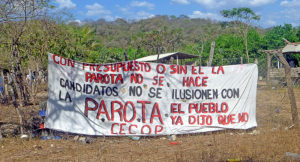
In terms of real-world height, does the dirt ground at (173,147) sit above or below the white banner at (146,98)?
below

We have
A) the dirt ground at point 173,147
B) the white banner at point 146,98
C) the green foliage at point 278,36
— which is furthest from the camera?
the green foliage at point 278,36

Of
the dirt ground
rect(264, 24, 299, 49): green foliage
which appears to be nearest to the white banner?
the dirt ground

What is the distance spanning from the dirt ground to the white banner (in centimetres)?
24

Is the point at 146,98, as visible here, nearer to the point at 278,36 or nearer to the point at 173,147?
the point at 173,147

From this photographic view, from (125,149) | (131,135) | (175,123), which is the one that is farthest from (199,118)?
(125,149)

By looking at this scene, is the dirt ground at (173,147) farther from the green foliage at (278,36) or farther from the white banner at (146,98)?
the green foliage at (278,36)

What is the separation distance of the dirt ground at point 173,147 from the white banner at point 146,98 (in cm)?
24

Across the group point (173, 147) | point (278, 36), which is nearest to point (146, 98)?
point (173, 147)

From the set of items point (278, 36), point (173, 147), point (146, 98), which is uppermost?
point (278, 36)

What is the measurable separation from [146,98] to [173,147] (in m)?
1.30

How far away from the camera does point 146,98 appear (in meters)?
6.73

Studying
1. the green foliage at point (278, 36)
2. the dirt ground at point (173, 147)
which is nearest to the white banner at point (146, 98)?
the dirt ground at point (173, 147)

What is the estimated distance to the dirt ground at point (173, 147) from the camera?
515 centimetres

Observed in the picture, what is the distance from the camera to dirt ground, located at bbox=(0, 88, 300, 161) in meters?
5.15
